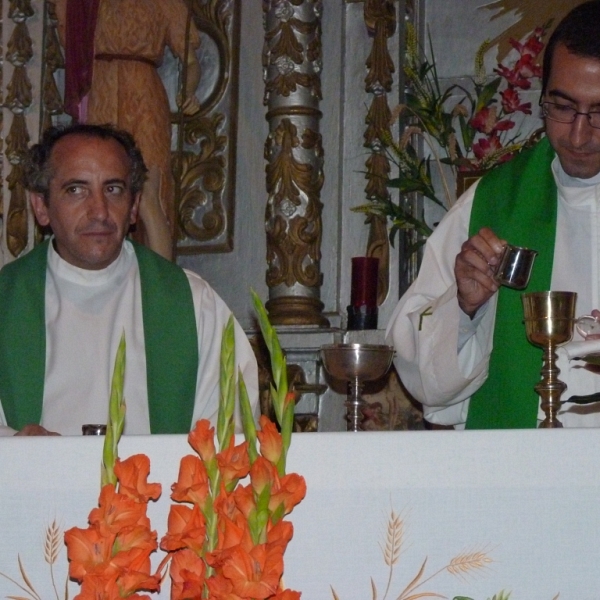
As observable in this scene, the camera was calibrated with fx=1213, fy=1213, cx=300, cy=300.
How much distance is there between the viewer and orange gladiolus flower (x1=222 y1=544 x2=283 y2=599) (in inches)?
57.2

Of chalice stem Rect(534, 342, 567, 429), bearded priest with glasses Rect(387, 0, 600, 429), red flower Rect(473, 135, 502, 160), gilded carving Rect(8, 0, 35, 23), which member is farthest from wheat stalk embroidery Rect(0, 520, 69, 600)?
gilded carving Rect(8, 0, 35, 23)

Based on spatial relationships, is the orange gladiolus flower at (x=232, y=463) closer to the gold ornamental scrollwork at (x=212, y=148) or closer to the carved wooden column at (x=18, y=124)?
the gold ornamental scrollwork at (x=212, y=148)

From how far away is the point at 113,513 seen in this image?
1568mm

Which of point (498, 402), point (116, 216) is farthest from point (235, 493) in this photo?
point (116, 216)

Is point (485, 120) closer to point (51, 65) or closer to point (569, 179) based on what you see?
point (569, 179)

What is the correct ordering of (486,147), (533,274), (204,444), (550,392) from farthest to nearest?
1. (486,147)
2. (533,274)
3. (550,392)
4. (204,444)

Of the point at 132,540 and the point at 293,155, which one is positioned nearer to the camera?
the point at 132,540

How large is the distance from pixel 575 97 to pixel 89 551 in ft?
6.75

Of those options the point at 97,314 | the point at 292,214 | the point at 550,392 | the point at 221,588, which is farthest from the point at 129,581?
the point at 292,214

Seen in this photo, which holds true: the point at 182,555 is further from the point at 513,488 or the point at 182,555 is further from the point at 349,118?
the point at 349,118

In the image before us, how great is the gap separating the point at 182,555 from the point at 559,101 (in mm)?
1990

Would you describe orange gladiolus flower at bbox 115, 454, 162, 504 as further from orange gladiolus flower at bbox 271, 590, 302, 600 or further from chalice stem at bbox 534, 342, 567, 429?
chalice stem at bbox 534, 342, 567, 429

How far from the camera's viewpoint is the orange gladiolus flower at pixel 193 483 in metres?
1.55

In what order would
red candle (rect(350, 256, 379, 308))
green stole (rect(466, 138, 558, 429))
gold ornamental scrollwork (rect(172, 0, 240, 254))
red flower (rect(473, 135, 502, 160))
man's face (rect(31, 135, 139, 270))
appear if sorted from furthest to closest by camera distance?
1. gold ornamental scrollwork (rect(172, 0, 240, 254))
2. red candle (rect(350, 256, 379, 308))
3. red flower (rect(473, 135, 502, 160))
4. man's face (rect(31, 135, 139, 270))
5. green stole (rect(466, 138, 558, 429))
